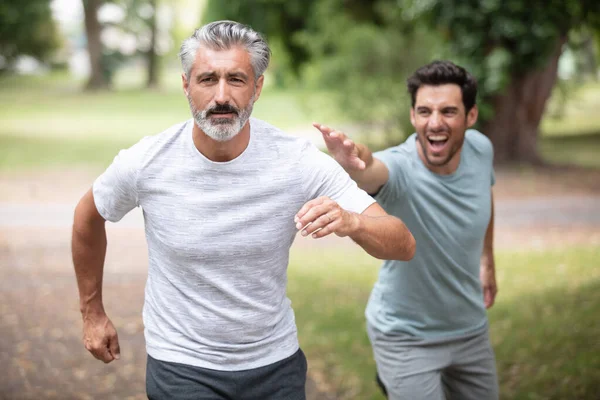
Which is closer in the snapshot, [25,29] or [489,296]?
[489,296]

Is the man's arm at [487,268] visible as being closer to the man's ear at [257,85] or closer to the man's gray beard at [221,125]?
the man's ear at [257,85]

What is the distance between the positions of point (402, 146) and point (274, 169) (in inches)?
46.6

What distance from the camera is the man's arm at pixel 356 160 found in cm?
337

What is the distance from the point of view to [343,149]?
3.43m

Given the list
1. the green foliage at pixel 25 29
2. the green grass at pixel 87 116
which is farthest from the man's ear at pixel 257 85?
the green foliage at pixel 25 29

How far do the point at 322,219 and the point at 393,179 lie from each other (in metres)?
1.18

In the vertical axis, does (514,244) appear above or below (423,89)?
below

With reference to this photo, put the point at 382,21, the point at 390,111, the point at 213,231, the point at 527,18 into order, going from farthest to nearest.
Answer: the point at 382,21 → the point at 390,111 → the point at 527,18 → the point at 213,231

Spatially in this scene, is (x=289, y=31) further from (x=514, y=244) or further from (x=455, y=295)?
(x=455, y=295)

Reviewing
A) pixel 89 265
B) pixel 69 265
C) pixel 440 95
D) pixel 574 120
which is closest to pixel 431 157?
pixel 440 95

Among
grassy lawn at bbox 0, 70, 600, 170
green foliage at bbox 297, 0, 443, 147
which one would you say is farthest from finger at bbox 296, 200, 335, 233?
grassy lawn at bbox 0, 70, 600, 170

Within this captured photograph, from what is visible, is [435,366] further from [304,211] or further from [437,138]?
[304,211]

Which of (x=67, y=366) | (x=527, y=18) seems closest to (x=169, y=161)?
(x=67, y=366)

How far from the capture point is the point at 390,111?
1853cm
